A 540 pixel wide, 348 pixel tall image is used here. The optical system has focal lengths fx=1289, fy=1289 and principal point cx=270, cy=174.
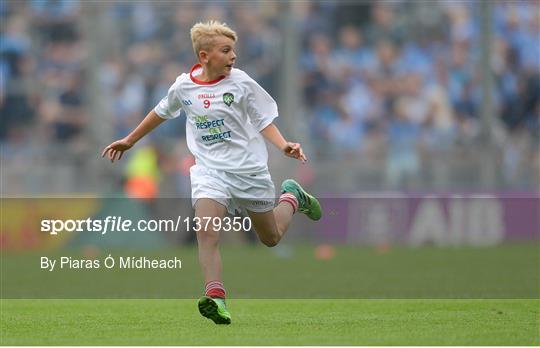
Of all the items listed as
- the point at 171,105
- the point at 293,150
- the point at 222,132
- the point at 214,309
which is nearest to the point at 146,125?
the point at 171,105

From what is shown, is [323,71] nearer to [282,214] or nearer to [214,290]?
[282,214]

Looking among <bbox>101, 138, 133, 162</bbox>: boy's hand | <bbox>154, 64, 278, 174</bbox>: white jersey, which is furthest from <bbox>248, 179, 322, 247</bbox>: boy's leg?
<bbox>101, 138, 133, 162</bbox>: boy's hand

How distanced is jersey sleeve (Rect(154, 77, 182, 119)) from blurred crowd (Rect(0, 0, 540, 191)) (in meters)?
9.99

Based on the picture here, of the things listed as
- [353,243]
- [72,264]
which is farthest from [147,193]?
[72,264]

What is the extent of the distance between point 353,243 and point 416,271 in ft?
20.0

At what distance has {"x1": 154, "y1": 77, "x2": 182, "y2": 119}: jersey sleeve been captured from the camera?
8.96 m

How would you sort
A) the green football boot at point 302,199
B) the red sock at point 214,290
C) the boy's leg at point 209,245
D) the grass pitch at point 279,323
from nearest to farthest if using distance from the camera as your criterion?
the grass pitch at point 279,323, the red sock at point 214,290, the boy's leg at point 209,245, the green football boot at point 302,199

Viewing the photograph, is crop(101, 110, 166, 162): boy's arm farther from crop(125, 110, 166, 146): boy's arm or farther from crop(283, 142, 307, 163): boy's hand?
crop(283, 142, 307, 163): boy's hand

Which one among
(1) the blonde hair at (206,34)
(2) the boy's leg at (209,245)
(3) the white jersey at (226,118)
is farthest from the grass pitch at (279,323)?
(1) the blonde hair at (206,34)

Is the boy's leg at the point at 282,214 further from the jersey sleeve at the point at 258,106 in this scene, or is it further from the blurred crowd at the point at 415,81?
the blurred crowd at the point at 415,81

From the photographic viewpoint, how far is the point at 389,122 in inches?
786

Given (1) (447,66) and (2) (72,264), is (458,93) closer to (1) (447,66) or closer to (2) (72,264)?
(1) (447,66)

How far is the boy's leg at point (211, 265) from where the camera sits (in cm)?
831

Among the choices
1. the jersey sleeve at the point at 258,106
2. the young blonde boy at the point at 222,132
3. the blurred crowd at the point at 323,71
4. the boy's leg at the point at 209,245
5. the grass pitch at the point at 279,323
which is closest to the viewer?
the grass pitch at the point at 279,323
